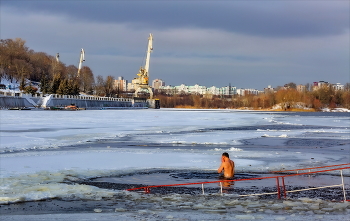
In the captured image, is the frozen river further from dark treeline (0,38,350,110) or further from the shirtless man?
dark treeline (0,38,350,110)

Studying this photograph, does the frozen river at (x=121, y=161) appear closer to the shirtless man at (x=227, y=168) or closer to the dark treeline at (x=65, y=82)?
the shirtless man at (x=227, y=168)

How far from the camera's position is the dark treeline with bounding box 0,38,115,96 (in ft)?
354

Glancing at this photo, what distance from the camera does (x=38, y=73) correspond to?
467ft

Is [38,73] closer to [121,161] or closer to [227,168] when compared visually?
[121,161]

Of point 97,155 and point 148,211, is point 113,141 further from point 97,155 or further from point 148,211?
point 148,211

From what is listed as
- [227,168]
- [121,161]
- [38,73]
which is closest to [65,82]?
[38,73]

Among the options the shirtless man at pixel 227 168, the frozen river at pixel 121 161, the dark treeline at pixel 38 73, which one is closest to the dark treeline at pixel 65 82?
the dark treeline at pixel 38 73

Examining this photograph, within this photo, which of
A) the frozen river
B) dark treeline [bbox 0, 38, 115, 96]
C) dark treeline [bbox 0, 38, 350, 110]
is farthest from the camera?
dark treeline [bbox 0, 38, 350, 110]

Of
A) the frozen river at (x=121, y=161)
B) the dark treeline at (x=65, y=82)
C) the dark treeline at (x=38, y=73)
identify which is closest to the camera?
the frozen river at (x=121, y=161)

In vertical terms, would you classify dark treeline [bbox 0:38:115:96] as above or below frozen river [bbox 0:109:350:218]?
above

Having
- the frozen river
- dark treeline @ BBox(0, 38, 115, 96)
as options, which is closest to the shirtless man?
the frozen river

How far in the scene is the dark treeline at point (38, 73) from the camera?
108000 millimetres

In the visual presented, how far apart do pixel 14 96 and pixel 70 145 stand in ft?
202

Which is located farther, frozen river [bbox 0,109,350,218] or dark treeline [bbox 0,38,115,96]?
dark treeline [bbox 0,38,115,96]
